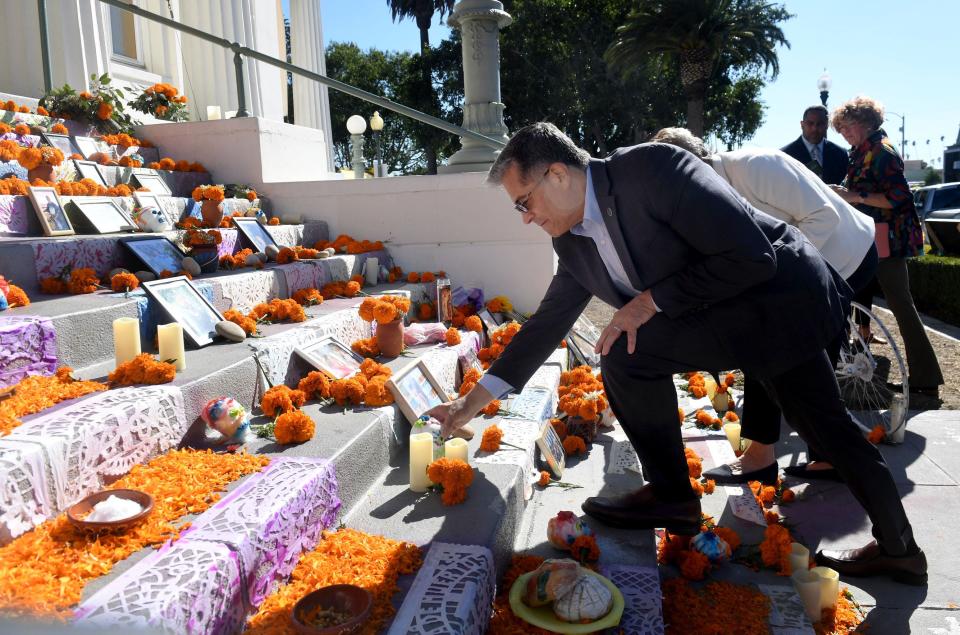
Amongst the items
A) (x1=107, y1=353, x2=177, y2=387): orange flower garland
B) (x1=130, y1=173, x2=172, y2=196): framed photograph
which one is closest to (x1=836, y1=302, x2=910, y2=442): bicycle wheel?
(x1=107, y1=353, x2=177, y2=387): orange flower garland

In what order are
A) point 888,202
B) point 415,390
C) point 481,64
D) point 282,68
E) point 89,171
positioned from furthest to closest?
1. point 481,64
2. point 282,68
3. point 89,171
4. point 888,202
5. point 415,390

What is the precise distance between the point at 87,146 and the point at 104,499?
4215 millimetres

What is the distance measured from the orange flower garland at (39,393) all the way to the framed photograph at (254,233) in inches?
89.0

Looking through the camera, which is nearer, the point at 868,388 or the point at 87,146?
the point at 868,388

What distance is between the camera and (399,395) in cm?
284

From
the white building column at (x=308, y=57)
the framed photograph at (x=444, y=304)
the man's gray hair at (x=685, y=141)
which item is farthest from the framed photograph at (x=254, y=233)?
the white building column at (x=308, y=57)

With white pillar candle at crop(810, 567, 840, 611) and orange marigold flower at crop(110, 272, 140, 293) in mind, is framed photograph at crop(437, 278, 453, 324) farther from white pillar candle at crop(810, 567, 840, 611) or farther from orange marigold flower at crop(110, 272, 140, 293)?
white pillar candle at crop(810, 567, 840, 611)

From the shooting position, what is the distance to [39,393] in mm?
2152

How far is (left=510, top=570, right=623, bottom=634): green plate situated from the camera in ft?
5.96

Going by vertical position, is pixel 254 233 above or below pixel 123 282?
above

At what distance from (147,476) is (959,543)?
3.00m

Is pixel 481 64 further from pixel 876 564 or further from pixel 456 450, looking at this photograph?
pixel 876 564

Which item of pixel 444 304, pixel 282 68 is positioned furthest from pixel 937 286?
pixel 282 68

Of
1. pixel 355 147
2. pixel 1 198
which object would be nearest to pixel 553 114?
pixel 355 147
